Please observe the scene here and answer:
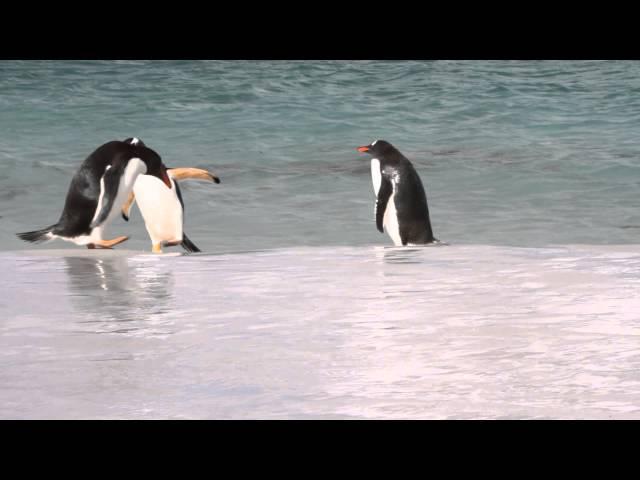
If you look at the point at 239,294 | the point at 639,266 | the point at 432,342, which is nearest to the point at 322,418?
the point at 432,342

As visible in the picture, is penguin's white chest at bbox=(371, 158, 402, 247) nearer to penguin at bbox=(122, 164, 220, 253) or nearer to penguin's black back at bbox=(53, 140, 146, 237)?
penguin at bbox=(122, 164, 220, 253)

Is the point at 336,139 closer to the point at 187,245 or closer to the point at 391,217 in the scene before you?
the point at 391,217

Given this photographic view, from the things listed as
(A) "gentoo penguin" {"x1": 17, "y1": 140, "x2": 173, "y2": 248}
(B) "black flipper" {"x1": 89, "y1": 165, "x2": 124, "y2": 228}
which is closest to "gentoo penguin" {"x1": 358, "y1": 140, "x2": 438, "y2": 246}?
(A) "gentoo penguin" {"x1": 17, "y1": 140, "x2": 173, "y2": 248}

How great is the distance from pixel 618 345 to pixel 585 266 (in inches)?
65.8

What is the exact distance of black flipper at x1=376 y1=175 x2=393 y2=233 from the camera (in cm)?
797

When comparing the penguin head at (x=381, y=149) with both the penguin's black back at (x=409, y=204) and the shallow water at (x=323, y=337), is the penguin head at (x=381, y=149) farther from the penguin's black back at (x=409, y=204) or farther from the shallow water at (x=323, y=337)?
the shallow water at (x=323, y=337)

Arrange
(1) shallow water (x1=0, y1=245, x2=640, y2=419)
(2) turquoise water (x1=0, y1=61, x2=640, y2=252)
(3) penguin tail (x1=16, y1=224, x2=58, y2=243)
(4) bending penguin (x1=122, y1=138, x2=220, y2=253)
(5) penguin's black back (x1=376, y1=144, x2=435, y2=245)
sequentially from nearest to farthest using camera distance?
(1) shallow water (x1=0, y1=245, x2=640, y2=419), (4) bending penguin (x1=122, y1=138, x2=220, y2=253), (3) penguin tail (x1=16, y1=224, x2=58, y2=243), (5) penguin's black back (x1=376, y1=144, x2=435, y2=245), (2) turquoise water (x1=0, y1=61, x2=640, y2=252)

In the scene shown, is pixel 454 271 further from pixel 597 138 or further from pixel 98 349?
pixel 597 138

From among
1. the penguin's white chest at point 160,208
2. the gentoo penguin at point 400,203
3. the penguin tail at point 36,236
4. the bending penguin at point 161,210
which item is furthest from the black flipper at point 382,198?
the penguin tail at point 36,236

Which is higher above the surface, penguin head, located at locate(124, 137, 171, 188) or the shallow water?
penguin head, located at locate(124, 137, 171, 188)

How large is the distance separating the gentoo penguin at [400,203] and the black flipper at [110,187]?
1799 millimetres

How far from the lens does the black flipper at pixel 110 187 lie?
6.95 metres

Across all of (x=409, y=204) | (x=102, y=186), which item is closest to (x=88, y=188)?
(x=102, y=186)

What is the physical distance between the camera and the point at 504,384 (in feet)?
11.2
